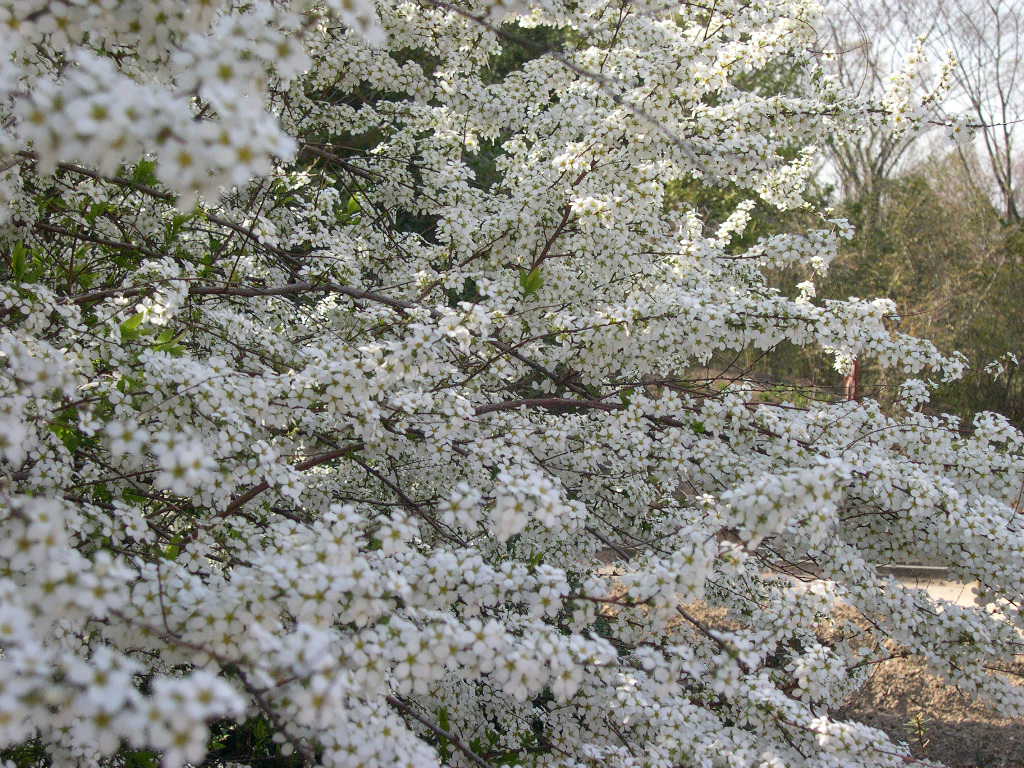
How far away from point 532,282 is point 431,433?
4.08 ft

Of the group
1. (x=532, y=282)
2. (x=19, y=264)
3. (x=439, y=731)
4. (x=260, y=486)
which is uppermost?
(x=532, y=282)

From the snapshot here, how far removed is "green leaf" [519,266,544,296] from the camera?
411 cm

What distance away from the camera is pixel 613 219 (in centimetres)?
402

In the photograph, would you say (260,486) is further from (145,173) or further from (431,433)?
(145,173)

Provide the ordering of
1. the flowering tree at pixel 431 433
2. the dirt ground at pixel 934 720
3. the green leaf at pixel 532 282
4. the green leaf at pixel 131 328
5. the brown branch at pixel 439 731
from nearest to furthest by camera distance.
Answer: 1. the flowering tree at pixel 431 433
2. the brown branch at pixel 439 731
3. the green leaf at pixel 131 328
4. the green leaf at pixel 532 282
5. the dirt ground at pixel 934 720

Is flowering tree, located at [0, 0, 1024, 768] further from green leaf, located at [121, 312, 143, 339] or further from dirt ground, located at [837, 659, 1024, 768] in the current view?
dirt ground, located at [837, 659, 1024, 768]

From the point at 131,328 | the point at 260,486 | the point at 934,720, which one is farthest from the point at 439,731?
the point at 934,720

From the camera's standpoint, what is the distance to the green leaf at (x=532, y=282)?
4109mm

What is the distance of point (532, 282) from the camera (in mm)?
4109

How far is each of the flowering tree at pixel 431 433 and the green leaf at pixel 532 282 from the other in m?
0.05

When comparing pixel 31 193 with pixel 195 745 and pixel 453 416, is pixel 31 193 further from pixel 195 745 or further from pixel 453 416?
pixel 195 745

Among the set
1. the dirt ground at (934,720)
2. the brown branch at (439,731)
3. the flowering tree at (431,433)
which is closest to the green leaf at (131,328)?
the flowering tree at (431,433)

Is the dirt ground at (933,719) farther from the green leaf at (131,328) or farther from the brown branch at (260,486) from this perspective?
the green leaf at (131,328)

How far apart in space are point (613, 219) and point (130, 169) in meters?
2.49
